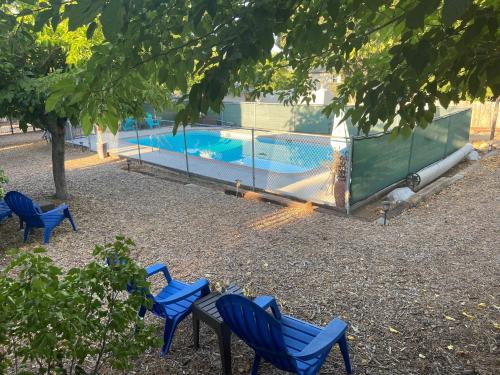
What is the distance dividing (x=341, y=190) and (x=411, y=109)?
16.5 feet

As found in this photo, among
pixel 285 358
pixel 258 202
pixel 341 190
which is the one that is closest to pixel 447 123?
pixel 341 190

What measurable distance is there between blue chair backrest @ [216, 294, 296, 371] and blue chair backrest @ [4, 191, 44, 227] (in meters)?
4.24

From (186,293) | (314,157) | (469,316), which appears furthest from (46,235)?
(314,157)

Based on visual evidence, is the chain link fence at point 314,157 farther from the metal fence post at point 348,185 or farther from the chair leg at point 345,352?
the chair leg at point 345,352

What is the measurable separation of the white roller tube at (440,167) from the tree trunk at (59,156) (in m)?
7.88

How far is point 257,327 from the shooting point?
2.59 m

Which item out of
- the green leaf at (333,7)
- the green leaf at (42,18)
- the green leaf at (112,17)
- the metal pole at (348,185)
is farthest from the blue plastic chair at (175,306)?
the metal pole at (348,185)

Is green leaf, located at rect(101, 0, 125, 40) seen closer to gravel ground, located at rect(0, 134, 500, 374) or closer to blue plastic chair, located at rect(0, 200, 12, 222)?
gravel ground, located at rect(0, 134, 500, 374)

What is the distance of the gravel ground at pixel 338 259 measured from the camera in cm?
324

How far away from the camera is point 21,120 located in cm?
655

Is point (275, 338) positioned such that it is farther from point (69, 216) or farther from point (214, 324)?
point (69, 216)

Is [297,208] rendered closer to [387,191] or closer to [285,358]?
[387,191]

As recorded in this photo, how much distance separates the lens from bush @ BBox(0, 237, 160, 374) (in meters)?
1.60

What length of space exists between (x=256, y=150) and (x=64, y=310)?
571 inches
